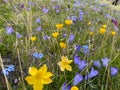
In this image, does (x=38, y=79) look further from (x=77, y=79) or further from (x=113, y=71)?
(x=113, y=71)

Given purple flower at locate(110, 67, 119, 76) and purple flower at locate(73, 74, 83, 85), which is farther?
purple flower at locate(110, 67, 119, 76)

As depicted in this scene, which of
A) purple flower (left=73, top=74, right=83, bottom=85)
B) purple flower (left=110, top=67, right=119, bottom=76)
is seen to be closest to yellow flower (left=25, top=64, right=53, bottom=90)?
purple flower (left=73, top=74, right=83, bottom=85)

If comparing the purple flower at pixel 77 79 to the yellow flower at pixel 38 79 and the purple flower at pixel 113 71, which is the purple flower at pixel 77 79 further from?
the yellow flower at pixel 38 79

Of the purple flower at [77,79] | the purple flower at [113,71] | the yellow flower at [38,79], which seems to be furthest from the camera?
the purple flower at [113,71]

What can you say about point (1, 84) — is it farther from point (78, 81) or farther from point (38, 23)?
point (38, 23)

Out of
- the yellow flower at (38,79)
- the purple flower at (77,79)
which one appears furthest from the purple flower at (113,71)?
the yellow flower at (38,79)

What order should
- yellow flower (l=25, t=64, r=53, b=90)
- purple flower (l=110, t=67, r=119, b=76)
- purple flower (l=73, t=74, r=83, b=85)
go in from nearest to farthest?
yellow flower (l=25, t=64, r=53, b=90), purple flower (l=73, t=74, r=83, b=85), purple flower (l=110, t=67, r=119, b=76)

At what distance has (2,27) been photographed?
11.1 ft

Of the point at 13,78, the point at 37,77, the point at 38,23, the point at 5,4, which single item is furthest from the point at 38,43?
the point at 5,4

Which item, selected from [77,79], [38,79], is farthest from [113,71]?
[38,79]

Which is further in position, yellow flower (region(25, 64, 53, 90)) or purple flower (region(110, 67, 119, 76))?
purple flower (region(110, 67, 119, 76))

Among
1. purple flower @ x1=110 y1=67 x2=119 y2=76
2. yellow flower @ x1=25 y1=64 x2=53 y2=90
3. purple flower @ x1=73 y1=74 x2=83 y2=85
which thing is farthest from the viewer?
purple flower @ x1=110 y1=67 x2=119 y2=76

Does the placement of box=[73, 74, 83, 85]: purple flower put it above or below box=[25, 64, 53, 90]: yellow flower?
below

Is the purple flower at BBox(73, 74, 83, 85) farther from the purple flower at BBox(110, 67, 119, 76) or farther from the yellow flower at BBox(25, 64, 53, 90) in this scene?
the yellow flower at BBox(25, 64, 53, 90)
